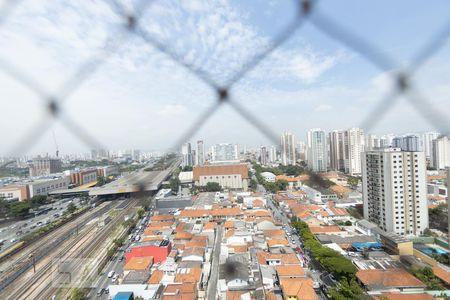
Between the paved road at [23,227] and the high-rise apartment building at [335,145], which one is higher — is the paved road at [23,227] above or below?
below

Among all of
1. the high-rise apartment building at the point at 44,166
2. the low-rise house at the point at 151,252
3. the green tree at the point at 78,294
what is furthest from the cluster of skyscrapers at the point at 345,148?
the high-rise apartment building at the point at 44,166

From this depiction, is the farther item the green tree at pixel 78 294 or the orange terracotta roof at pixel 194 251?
the orange terracotta roof at pixel 194 251

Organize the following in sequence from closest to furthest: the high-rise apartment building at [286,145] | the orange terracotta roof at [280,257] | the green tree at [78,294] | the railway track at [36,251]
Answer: the high-rise apartment building at [286,145]
the green tree at [78,294]
the orange terracotta roof at [280,257]
the railway track at [36,251]

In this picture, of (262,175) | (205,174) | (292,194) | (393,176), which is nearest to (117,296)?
(393,176)

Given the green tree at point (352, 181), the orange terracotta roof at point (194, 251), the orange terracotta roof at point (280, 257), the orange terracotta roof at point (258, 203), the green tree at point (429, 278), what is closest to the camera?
the green tree at point (429, 278)

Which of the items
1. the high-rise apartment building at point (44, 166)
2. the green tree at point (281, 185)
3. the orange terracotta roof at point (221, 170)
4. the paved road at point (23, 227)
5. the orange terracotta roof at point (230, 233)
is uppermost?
the high-rise apartment building at point (44, 166)

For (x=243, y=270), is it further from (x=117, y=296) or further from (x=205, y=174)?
(x=205, y=174)

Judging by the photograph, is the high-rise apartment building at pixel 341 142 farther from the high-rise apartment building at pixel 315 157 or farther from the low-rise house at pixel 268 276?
the low-rise house at pixel 268 276
